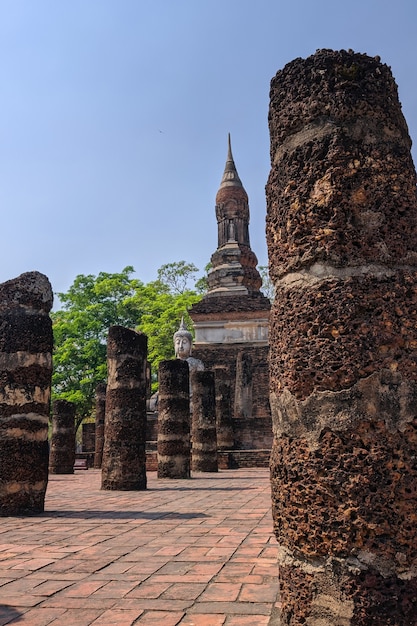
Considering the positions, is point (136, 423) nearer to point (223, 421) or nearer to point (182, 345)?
point (223, 421)

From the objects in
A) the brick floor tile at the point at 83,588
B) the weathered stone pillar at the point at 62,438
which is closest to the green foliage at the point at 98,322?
the weathered stone pillar at the point at 62,438

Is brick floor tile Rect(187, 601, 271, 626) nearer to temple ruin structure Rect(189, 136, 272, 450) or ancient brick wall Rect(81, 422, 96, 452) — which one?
temple ruin structure Rect(189, 136, 272, 450)

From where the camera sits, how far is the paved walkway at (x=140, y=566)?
299 centimetres

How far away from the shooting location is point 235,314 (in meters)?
28.0

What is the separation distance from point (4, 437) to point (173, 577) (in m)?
3.94

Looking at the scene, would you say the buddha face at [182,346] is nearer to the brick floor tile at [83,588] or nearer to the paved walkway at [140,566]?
the paved walkway at [140,566]

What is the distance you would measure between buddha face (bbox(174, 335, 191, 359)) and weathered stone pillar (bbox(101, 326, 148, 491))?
14.8 meters

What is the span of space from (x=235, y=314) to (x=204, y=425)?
557 inches

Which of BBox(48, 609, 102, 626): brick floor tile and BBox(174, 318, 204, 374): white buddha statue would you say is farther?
BBox(174, 318, 204, 374): white buddha statue

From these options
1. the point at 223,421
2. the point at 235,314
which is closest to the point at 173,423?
the point at 223,421

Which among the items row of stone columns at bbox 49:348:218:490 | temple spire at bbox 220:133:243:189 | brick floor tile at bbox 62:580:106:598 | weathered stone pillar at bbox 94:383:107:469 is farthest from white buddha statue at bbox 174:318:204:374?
brick floor tile at bbox 62:580:106:598

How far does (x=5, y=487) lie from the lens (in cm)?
680

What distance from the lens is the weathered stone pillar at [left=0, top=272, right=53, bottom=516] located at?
22.5ft

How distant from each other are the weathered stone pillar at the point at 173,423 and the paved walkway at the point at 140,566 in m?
4.69
